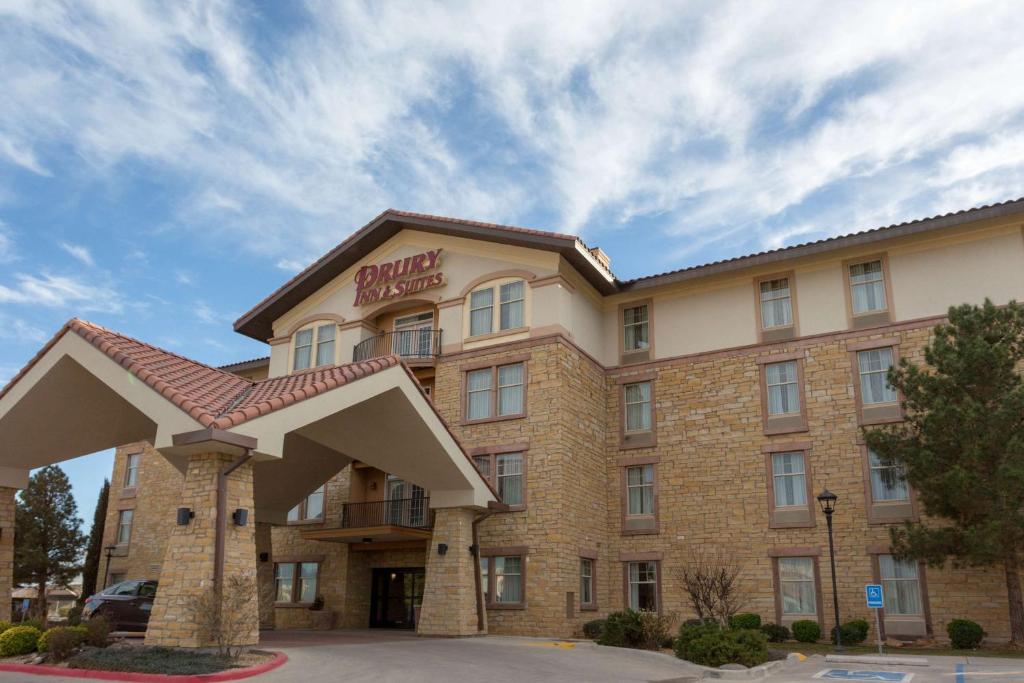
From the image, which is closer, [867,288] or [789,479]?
[789,479]

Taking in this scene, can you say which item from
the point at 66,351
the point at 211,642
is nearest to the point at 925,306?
the point at 211,642

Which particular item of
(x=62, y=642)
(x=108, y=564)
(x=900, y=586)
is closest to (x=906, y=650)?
(x=900, y=586)

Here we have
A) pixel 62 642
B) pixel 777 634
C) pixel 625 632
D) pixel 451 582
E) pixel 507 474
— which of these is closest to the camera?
pixel 62 642

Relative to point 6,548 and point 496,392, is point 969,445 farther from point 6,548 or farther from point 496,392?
point 6,548

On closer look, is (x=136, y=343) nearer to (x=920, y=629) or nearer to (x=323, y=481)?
(x=323, y=481)

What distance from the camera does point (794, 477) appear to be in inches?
964

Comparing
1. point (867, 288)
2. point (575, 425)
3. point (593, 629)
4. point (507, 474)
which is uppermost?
point (867, 288)

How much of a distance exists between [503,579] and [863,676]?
12.2 metres

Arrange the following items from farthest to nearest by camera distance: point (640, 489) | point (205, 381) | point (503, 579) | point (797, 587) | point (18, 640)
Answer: point (640, 489) → point (503, 579) → point (797, 587) → point (205, 381) → point (18, 640)

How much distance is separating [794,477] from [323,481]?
553 inches

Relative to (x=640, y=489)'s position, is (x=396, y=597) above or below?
below

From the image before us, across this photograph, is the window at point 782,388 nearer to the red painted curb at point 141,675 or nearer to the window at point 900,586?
the window at point 900,586

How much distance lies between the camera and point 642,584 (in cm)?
2600

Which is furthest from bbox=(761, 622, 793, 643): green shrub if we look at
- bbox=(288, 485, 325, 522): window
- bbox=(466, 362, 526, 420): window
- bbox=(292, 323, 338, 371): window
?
bbox=(292, 323, 338, 371): window
